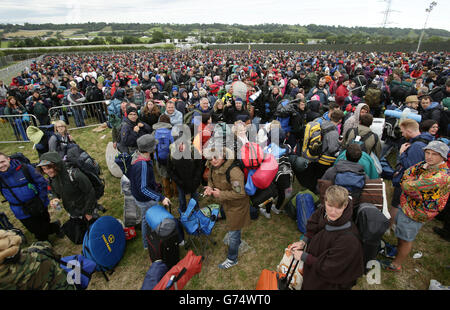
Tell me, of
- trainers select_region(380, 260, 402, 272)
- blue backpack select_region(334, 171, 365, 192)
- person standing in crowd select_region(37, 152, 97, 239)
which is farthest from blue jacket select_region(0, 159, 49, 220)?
trainers select_region(380, 260, 402, 272)

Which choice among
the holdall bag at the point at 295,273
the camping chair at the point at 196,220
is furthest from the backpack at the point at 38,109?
the holdall bag at the point at 295,273

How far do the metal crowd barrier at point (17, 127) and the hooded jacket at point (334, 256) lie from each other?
34.0 feet

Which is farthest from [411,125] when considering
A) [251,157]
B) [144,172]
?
[144,172]

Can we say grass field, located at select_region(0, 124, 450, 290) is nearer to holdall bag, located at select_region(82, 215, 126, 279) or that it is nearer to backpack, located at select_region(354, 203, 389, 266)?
holdall bag, located at select_region(82, 215, 126, 279)

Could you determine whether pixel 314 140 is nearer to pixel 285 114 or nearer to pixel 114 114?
pixel 285 114

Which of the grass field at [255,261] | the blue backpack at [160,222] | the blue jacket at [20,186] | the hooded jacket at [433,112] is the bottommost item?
the grass field at [255,261]

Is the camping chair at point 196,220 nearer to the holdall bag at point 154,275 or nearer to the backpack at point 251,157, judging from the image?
the holdall bag at point 154,275

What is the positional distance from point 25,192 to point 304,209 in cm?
511

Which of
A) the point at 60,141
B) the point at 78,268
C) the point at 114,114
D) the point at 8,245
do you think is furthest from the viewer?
the point at 114,114

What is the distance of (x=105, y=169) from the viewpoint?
710cm

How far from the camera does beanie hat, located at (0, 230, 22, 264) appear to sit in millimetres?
1979

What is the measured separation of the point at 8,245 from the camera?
6.61ft

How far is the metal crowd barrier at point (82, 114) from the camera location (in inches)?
411
